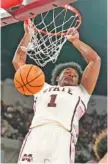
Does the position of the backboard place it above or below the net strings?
above

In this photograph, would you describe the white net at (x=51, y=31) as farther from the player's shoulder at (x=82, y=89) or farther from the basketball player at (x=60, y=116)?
the player's shoulder at (x=82, y=89)

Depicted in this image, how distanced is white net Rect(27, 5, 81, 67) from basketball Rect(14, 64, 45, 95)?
0.36 m

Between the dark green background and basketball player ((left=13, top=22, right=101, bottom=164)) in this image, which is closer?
basketball player ((left=13, top=22, right=101, bottom=164))

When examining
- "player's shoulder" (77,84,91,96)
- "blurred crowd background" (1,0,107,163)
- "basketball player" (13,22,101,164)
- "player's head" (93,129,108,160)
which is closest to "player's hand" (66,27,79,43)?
"basketball player" (13,22,101,164)

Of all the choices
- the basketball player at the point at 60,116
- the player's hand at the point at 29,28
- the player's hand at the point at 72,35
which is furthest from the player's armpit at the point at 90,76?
the player's hand at the point at 29,28

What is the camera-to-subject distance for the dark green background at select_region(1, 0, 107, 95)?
2.88 m

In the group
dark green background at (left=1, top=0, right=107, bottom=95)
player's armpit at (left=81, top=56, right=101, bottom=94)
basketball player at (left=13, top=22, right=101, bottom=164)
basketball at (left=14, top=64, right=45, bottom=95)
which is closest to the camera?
basketball player at (left=13, top=22, right=101, bottom=164)

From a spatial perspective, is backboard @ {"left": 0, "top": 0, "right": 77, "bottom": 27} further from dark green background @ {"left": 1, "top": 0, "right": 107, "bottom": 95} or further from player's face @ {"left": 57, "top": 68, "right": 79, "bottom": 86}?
dark green background @ {"left": 1, "top": 0, "right": 107, "bottom": 95}

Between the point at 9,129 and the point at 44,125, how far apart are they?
2525 millimetres

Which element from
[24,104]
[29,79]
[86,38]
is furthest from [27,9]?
[24,104]

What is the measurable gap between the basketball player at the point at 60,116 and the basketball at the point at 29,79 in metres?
0.11

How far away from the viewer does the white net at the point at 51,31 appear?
252 cm

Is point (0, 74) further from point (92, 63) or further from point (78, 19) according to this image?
point (92, 63)

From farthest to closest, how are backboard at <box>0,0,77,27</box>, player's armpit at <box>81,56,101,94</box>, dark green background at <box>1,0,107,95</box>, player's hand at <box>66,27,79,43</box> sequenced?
dark green background at <box>1,0,107,95</box> < player's hand at <box>66,27,79,43</box> < player's armpit at <box>81,56,101,94</box> < backboard at <box>0,0,77,27</box>
